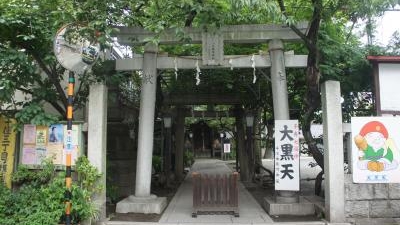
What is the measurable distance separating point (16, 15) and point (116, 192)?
607cm

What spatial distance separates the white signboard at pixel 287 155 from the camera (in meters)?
10.6

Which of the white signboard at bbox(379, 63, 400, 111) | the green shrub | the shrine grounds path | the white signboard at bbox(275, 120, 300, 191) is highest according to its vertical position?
the white signboard at bbox(379, 63, 400, 111)

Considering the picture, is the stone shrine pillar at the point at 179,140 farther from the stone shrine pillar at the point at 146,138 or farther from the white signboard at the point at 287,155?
the white signboard at the point at 287,155

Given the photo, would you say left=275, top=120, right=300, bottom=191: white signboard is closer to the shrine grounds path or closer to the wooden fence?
the shrine grounds path

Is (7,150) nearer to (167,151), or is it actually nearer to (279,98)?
(279,98)

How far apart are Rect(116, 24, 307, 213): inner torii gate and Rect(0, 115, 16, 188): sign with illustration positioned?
116 inches

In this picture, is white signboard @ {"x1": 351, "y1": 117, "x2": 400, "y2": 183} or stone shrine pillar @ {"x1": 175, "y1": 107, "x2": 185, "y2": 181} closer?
white signboard @ {"x1": 351, "y1": 117, "x2": 400, "y2": 183}

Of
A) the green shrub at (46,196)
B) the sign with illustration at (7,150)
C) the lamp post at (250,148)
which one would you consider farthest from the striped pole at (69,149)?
the lamp post at (250,148)

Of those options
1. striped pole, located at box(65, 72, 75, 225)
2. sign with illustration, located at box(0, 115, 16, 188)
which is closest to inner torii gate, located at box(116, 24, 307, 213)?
striped pole, located at box(65, 72, 75, 225)

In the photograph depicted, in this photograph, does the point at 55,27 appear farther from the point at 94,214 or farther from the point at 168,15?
the point at 94,214

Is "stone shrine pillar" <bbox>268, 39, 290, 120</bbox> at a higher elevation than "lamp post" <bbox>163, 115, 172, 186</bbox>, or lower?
higher

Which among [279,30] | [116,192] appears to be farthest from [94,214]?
[279,30]

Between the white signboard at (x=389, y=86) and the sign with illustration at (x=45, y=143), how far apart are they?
7.26m

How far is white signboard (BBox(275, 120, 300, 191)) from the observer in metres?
10.6
